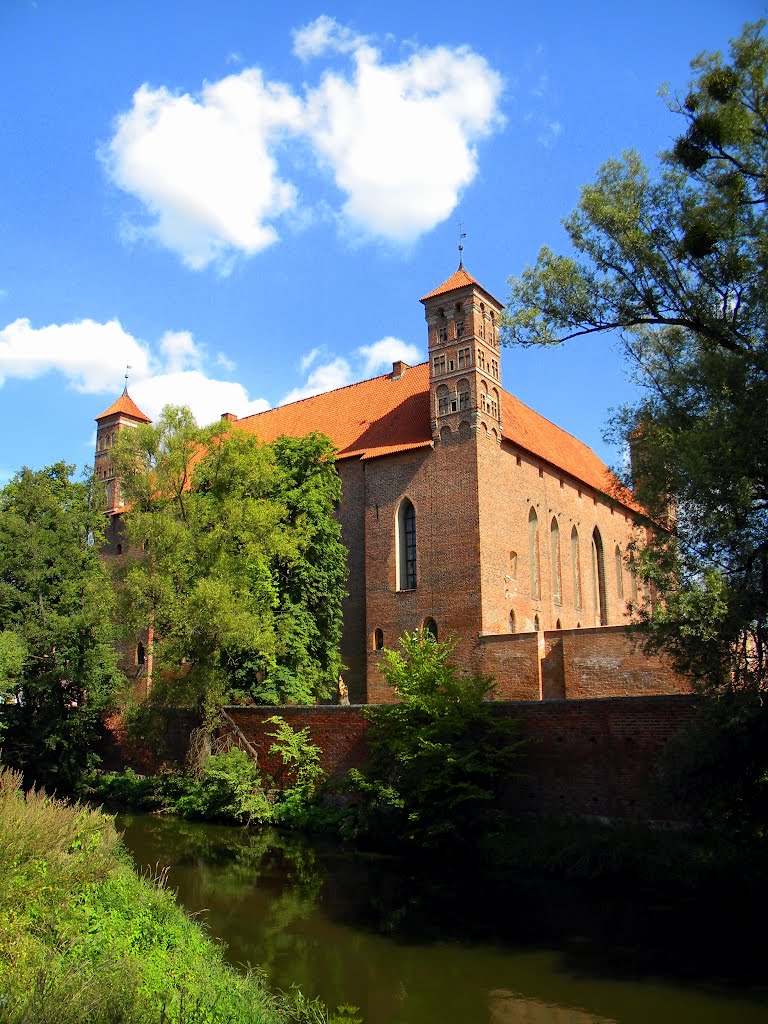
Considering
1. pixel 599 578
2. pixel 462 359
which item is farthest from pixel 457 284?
pixel 599 578

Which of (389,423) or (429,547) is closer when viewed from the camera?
(429,547)

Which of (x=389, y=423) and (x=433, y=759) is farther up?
(x=389, y=423)

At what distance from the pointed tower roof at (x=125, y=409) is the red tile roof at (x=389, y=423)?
4722 mm

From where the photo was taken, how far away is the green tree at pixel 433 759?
A: 15070 mm

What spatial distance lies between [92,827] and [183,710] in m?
14.5

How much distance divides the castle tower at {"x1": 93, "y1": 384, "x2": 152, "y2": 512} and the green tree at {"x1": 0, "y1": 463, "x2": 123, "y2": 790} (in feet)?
37.2

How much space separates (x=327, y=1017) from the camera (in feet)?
25.0

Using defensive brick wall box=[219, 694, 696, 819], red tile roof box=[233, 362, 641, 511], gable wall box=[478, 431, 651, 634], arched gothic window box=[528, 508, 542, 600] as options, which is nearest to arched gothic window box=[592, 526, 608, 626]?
gable wall box=[478, 431, 651, 634]

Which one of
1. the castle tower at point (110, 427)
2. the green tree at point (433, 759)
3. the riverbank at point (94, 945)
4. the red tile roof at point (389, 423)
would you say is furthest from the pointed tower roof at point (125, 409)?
the riverbank at point (94, 945)

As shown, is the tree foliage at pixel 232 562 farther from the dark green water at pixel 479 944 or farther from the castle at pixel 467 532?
the dark green water at pixel 479 944

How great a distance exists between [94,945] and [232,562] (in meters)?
14.6

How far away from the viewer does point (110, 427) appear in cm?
3644

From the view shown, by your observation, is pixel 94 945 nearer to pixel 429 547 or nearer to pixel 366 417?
pixel 429 547

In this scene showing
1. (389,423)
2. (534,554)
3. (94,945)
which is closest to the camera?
(94,945)
